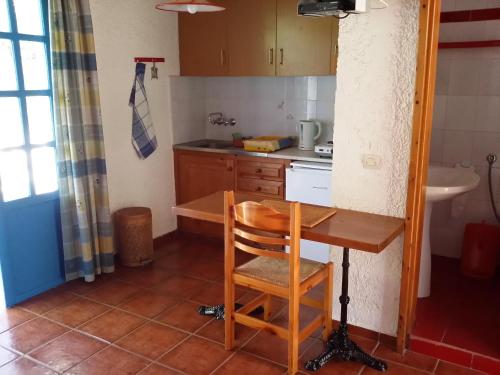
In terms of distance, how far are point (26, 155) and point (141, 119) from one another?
3.51 feet

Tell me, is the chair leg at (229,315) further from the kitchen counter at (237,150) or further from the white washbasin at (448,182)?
the kitchen counter at (237,150)

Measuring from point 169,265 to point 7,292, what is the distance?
46.9 inches

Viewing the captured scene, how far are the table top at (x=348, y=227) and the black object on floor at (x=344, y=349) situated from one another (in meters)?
0.17

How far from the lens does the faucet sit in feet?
14.9

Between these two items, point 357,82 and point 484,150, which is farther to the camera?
point 484,150

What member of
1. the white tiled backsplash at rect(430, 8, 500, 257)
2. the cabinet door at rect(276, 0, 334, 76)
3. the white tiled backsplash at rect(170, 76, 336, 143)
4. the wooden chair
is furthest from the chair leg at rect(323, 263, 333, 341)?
the white tiled backsplash at rect(170, 76, 336, 143)

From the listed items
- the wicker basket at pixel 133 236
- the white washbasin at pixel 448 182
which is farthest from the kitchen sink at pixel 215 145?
the white washbasin at pixel 448 182

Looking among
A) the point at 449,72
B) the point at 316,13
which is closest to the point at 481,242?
the point at 449,72

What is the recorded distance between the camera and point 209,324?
2.90 meters

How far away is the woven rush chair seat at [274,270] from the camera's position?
2385 millimetres

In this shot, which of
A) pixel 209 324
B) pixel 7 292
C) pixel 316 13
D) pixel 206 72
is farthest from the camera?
pixel 206 72

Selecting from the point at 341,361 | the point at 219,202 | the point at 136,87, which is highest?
the point at 136,87

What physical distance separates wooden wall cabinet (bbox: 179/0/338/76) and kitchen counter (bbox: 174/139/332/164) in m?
0.63

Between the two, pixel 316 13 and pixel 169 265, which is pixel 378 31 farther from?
pixel 169 265
